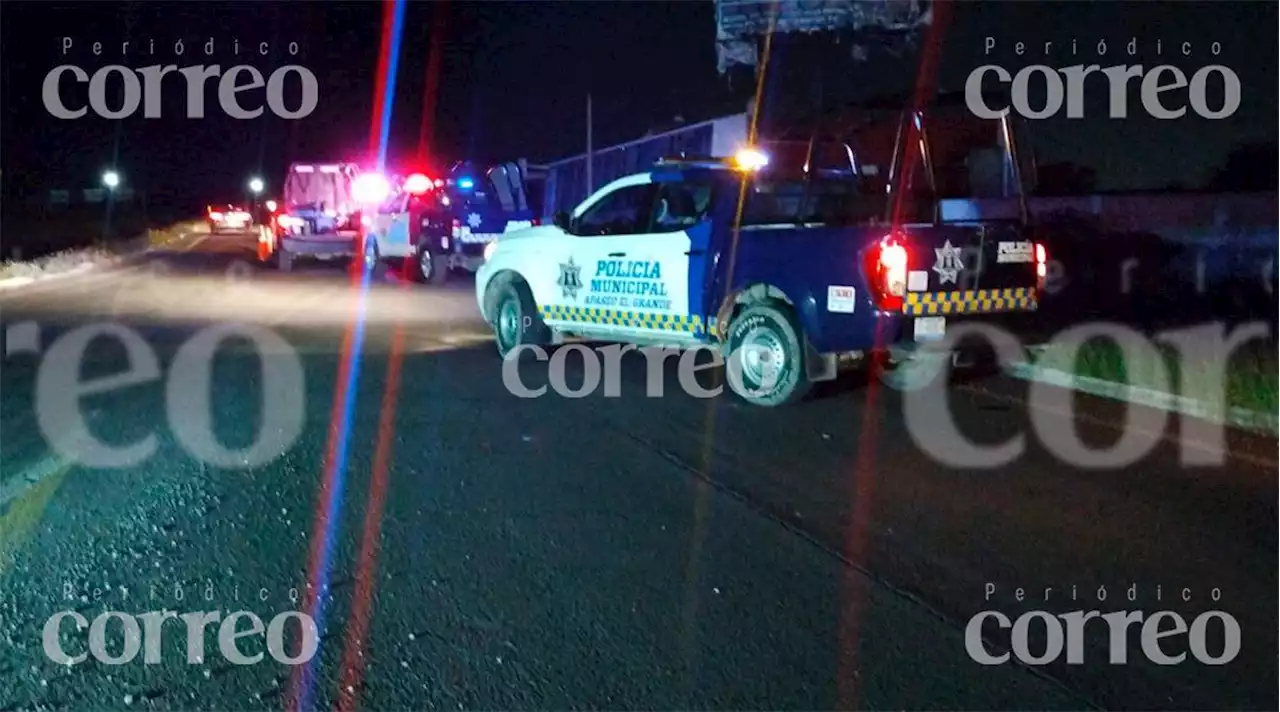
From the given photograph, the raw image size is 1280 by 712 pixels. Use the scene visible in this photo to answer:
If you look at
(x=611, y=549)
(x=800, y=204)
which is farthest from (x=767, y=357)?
(x=611, y=549)

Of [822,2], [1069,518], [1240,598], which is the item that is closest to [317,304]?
[1069,518]

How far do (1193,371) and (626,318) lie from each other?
4.58 m

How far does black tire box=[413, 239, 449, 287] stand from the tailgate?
15.3 metres

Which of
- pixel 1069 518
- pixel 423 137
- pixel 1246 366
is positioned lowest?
pixel 1069 518

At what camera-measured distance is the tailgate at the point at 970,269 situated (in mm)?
9469

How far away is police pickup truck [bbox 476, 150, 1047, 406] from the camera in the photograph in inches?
375

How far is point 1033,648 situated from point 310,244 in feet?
76.8

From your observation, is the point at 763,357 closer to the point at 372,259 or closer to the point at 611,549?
the point at 611,549

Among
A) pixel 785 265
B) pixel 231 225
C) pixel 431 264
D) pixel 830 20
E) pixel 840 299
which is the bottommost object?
pixel 840 299

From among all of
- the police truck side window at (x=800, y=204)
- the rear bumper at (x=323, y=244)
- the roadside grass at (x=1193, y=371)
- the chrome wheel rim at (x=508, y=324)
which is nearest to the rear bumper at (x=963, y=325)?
the roadside grass at (x=1193, y=371)

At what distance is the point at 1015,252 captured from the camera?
392 inches

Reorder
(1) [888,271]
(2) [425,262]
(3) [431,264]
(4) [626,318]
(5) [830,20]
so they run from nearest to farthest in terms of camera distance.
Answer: (1) [888,271] < (4) [626,318] < (3) [431,264] < (2) [425,262] < (5) [830,20]

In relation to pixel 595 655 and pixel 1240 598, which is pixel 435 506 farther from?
pixel 1240 598

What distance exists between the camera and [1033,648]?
5.31 metres
